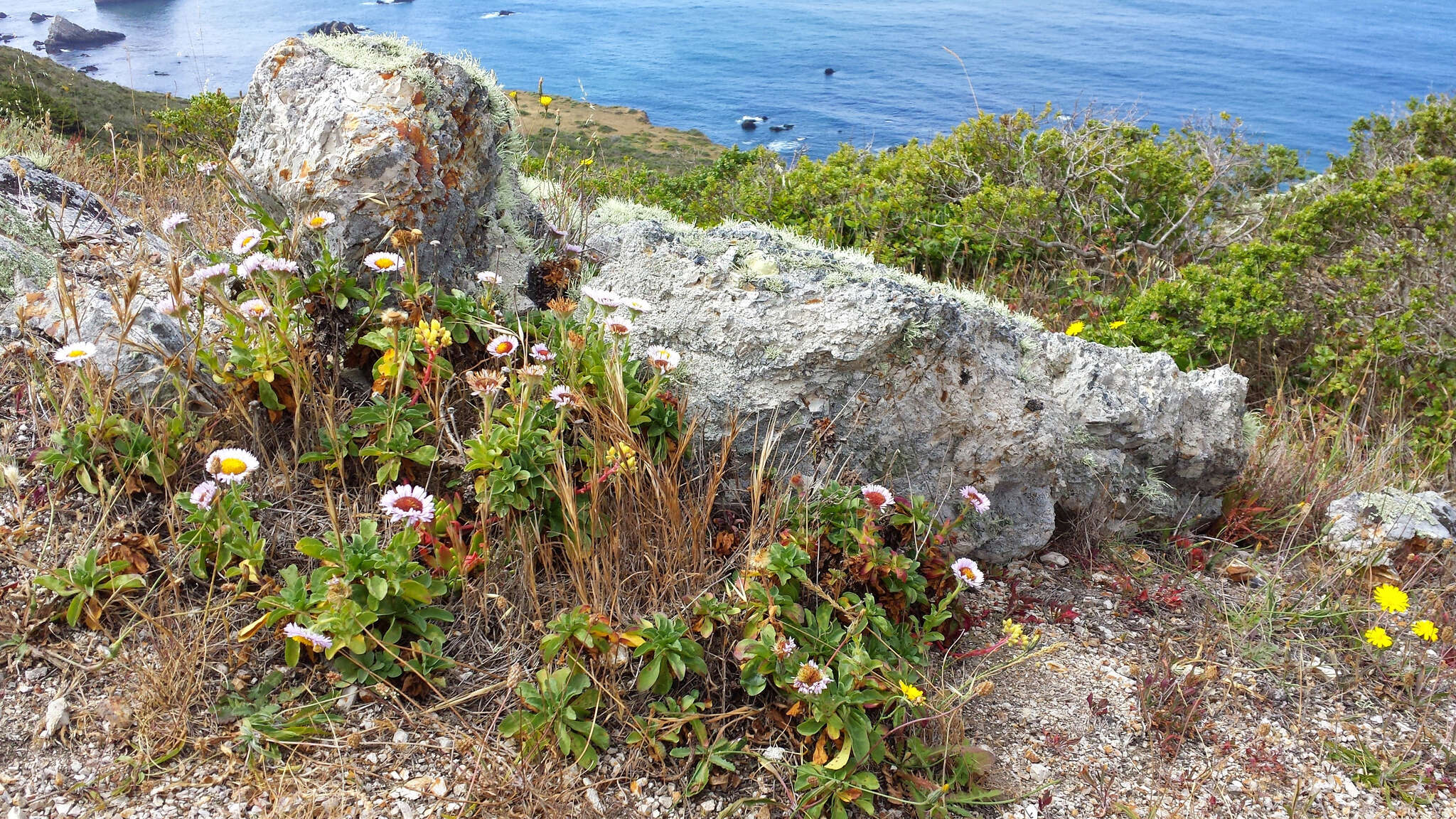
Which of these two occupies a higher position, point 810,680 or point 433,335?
point 433,335

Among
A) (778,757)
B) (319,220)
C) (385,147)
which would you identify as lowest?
(778,757)

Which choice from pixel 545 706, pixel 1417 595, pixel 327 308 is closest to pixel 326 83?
pixel 327 308

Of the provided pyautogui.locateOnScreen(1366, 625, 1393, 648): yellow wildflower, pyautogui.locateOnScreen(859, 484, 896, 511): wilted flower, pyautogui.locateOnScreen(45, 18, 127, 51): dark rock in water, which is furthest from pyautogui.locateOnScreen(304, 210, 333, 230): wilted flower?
pyautogui.locateOnScreen(45, 18, 127, 51): dark rock in water

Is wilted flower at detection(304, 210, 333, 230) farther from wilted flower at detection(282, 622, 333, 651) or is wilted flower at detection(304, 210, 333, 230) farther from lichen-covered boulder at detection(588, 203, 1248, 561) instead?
wilted flower at detection(282, 622, 333, 651)

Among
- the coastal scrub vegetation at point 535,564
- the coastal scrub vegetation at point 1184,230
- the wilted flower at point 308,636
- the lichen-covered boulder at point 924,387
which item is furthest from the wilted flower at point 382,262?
the coastal scrub vegetation at point 1184,230

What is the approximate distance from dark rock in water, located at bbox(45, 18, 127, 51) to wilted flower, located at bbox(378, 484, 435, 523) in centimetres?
1473

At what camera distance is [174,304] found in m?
2.70

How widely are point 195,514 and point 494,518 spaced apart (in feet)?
2.75

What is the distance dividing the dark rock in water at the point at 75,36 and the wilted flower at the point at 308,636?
582 inches

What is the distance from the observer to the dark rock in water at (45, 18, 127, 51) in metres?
13.3

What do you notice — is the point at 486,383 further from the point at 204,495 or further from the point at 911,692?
the point at 911,692

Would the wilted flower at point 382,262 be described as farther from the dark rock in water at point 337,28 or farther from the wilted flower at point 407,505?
the dark rock in water at point 337,28

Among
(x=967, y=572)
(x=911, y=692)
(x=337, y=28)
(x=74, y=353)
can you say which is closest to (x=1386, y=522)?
(x=967, y=572)

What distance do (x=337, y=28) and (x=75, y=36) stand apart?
1459 centimetres
